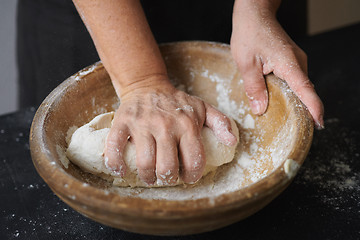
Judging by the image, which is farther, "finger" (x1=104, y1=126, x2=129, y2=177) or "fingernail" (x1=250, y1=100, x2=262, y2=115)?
"fingernail" (x1=250, y1=100, x2=262, y2=115)

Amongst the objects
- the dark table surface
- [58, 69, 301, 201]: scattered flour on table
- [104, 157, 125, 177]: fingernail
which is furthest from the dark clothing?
[104, 157, 125, 177]: fingernail

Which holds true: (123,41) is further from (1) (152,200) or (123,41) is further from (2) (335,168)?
(2) (335,168)

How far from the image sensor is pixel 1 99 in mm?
1807

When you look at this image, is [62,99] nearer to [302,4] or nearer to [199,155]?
[199,155]

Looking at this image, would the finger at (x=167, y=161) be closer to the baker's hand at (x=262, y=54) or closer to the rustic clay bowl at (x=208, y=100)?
the rustic clay bowl at (x=208, y=100)

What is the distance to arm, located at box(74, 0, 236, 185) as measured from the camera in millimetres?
759

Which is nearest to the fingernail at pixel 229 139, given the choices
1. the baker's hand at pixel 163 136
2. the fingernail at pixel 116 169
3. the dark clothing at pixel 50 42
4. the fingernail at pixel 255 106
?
the baker's hand at pixel 163 136

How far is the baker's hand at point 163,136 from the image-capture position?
29.5 inches

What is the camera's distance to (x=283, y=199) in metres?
0.82

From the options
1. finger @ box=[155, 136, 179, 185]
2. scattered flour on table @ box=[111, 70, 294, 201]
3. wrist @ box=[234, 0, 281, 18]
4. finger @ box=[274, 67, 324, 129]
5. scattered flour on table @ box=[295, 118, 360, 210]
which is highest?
wrist @ box=[234, 0, 281, 18]

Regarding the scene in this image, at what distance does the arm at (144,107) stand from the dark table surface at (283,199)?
15cm

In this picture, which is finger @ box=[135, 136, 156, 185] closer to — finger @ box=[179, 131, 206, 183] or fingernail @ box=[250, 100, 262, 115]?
finger @ box=[179, 131, 206, 183]

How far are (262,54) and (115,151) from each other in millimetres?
402

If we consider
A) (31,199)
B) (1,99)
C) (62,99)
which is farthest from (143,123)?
(1,99)
